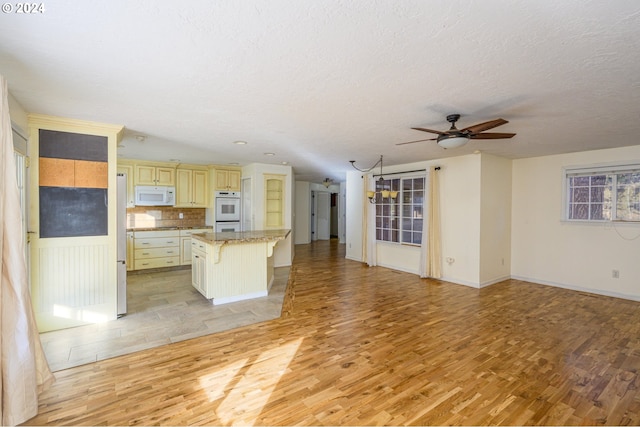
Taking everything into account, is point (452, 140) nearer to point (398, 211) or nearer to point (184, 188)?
point (398, 211)

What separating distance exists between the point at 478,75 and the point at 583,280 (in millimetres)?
4861

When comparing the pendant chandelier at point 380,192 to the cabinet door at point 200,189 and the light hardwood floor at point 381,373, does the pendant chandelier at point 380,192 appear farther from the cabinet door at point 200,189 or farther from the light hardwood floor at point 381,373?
the cabinet door at point 200,189

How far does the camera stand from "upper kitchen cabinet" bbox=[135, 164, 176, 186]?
239 inches

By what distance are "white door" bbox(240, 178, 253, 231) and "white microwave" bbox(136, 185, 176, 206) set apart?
1490mm

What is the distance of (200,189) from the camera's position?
6.81 m

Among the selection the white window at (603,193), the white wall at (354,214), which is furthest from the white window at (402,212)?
the white window at (603,193)

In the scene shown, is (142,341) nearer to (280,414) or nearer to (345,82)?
(280,414)

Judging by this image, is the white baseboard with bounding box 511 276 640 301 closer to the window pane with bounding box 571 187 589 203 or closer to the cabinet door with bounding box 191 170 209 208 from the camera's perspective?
the window pane with bounding box 571 187 589 203

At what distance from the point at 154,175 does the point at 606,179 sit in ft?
27.1

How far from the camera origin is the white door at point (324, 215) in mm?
11680

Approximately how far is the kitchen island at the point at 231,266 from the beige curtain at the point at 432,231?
115 inches

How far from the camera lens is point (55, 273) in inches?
127

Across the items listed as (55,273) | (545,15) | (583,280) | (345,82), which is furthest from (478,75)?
(583,280)

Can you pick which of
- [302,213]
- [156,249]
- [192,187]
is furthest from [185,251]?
[302,213]
